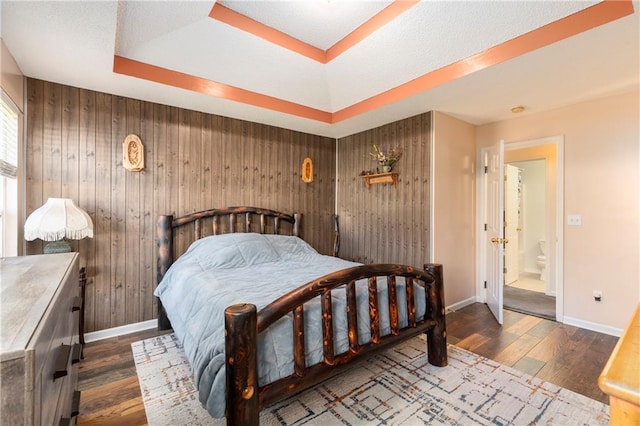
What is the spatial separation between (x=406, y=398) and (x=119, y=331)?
2.81 metres

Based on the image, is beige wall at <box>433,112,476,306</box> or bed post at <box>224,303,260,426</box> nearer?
bed post at <box>224,303,260,426</box>

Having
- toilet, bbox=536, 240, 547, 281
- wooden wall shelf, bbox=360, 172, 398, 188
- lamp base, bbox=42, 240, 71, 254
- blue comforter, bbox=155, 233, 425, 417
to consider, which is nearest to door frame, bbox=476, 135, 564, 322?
toilet, bbox=536, 240, 547, 281

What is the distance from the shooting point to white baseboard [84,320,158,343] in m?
2.77

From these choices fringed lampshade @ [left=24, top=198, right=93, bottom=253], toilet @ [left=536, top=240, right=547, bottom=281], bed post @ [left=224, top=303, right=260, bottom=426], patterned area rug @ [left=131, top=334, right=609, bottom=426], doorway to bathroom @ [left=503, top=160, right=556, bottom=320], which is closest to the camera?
bed post @ [left=224, top=303, right=260, bottom=426]

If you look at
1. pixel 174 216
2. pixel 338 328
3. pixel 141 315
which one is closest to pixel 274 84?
pixel 174 216

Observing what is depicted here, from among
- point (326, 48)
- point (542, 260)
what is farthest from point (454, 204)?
point (542, 260)

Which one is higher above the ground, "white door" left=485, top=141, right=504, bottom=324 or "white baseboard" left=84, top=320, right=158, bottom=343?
"white door" left=485, top=141, right=504, bottom=324

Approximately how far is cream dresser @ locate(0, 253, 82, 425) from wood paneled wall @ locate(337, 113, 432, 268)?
10.7ft

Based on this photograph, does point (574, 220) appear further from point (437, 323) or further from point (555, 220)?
point (437, 323)

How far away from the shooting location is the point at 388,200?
390cm

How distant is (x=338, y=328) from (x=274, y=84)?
2.65 m

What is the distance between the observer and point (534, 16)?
1986mm

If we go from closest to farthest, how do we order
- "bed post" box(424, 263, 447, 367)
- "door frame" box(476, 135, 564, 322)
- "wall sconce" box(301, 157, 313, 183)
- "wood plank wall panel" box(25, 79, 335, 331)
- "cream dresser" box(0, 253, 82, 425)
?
"cream dresser" box(0, 253, 82, 425) < "bed post" box(424, 263, 447, 367) < "wood plank wall panel" box(25, 79, 335, 331) < "door frame" box(476, 135, 564, 322) < "wall sconce" box(301, 157, 313, 183)

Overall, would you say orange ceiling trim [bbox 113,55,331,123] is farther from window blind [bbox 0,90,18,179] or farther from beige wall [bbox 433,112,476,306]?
beige wall [bbox 433,112,476,306]
